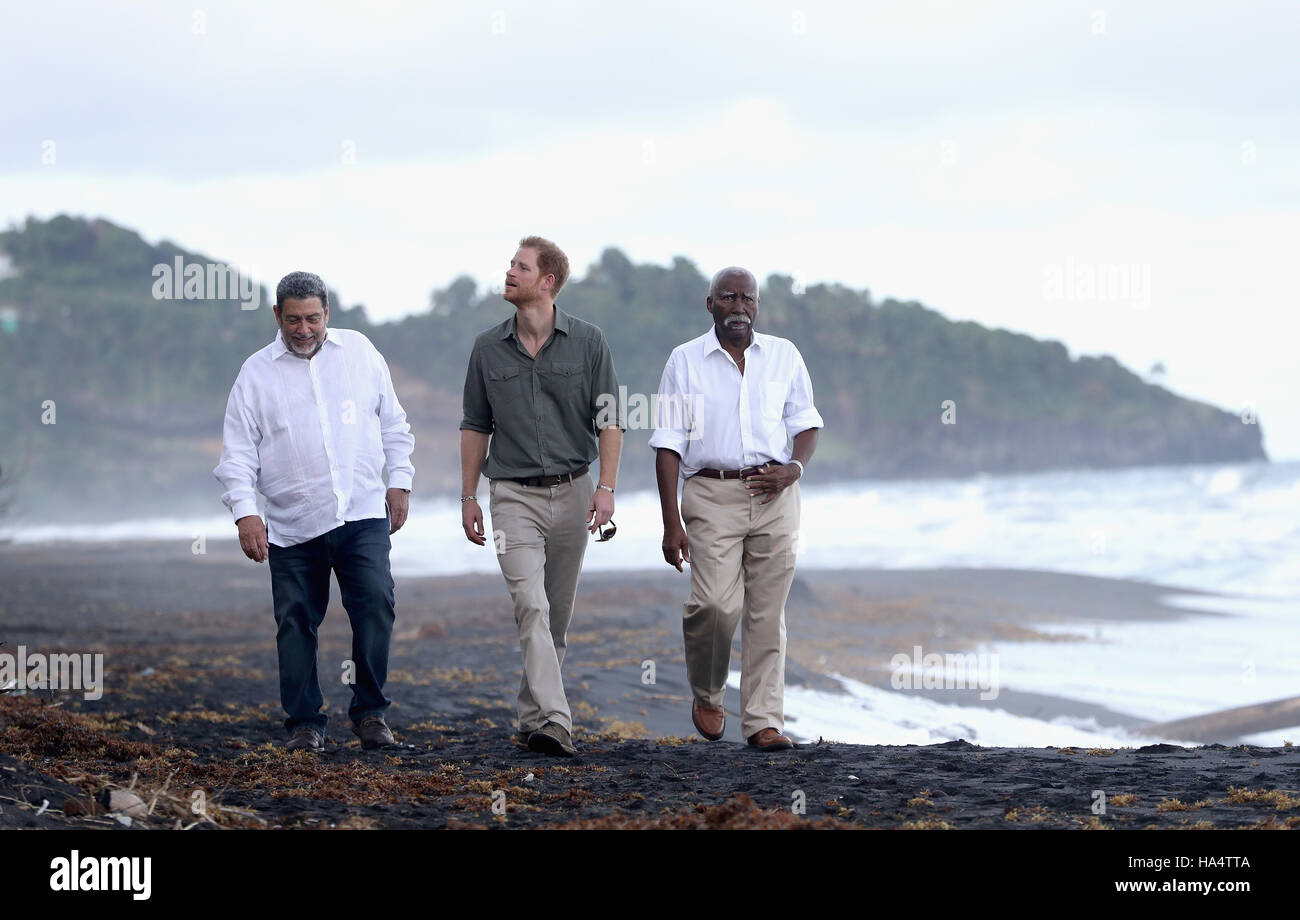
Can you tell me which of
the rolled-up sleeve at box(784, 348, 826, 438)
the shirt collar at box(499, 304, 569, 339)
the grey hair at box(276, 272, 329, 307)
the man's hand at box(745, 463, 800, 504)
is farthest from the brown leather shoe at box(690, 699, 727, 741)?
the grey hair at box(276, 272, 329, 307)

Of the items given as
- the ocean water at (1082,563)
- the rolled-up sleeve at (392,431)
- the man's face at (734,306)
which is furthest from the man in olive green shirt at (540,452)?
the ocean water at (1082,563)

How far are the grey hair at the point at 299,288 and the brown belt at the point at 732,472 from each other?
1.92m

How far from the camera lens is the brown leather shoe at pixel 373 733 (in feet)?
21.8

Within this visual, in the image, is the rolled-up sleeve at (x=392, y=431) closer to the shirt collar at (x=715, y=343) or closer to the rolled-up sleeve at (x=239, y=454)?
the rolled-up sleeve at (x=239, y=454)

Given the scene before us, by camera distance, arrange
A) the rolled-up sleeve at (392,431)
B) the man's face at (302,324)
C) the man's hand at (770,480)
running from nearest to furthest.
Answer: the man's face at (302,324)
the man's hand at (770,480)
the rolled-up sleeve at (392,431)

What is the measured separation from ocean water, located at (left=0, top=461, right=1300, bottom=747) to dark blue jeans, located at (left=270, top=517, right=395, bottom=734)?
3850mm

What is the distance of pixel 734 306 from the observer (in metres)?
6.46

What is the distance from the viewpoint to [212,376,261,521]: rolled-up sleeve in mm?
6207

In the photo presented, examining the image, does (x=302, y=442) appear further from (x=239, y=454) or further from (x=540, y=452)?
(x=540, y=452)

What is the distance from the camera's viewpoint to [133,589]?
2414cm

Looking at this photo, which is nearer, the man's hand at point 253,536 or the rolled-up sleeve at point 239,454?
the man's hand at point 253,536

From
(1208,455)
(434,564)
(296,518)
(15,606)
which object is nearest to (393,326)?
(1208,455)

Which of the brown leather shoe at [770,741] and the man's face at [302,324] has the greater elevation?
the man's face at [302,324]
